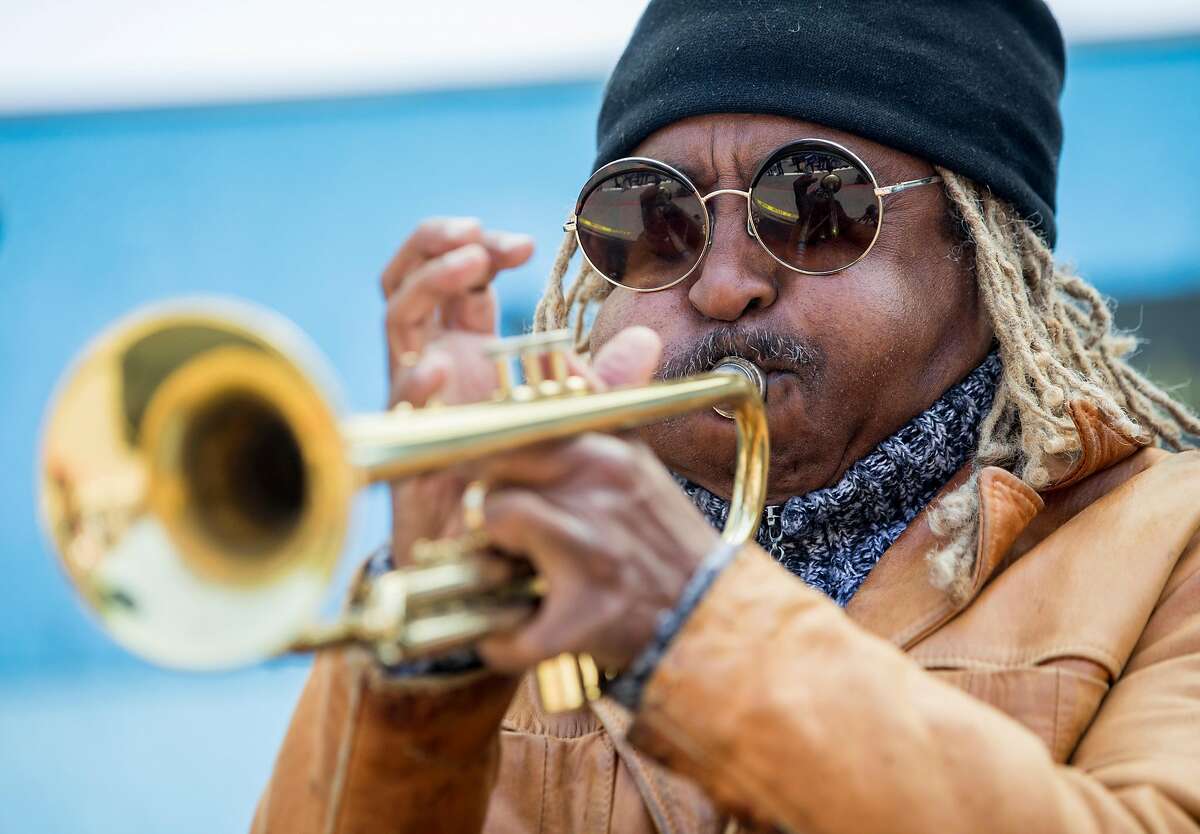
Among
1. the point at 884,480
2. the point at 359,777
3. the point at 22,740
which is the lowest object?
the point at 22,740

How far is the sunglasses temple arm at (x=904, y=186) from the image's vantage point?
2359mm

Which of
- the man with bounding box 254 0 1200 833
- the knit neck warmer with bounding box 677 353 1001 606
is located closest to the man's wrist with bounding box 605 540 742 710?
the man with bounding box 254 0 1200 833

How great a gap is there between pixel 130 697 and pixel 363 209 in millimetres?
1670

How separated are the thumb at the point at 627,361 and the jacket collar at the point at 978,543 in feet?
2.41

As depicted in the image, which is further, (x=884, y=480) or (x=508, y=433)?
(x=884, y=480)

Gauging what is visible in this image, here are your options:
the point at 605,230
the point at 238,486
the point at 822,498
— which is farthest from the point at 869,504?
the point at 238,486

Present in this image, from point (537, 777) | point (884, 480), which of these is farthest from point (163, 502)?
point (884, 480)

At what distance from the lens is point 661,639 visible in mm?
1436

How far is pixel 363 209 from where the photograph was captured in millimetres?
3793

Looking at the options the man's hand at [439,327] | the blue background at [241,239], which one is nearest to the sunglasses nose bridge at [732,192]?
the man's hand at [439,327]

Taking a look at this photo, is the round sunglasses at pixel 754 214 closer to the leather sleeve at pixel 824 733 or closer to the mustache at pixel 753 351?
the mustache at pixel 753 351

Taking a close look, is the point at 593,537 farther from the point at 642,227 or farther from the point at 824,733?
the point at 642,227

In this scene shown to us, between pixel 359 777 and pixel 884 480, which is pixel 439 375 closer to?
pixel 359 777

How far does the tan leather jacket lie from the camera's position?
1.40m
